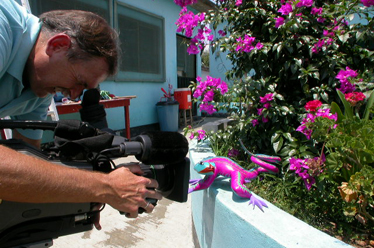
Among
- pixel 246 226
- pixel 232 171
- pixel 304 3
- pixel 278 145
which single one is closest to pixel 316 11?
pixel 304 3

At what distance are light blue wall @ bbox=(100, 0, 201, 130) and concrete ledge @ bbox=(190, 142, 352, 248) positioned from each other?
3.61 metres

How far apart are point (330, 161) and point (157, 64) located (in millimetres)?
5093

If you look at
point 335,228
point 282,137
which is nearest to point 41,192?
point 335,228

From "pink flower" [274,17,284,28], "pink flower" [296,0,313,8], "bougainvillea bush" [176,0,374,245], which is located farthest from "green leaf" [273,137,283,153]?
"pink flower" [296,0,313,8]

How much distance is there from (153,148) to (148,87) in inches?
193

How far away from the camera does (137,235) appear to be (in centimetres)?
216

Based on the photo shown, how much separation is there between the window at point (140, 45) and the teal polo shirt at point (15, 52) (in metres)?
3.58

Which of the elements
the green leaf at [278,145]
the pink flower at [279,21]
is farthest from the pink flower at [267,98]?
the pink flower at [279,21]

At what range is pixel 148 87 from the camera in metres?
5.72

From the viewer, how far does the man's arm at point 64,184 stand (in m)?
0.75

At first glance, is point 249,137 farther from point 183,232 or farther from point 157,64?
point 157,64

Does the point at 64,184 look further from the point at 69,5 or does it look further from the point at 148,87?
the point at 148,87

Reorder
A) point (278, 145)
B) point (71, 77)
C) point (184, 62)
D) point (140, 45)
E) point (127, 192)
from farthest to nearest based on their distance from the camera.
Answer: point (184, 62)
point (140, 45)
point (278, 145)
point (71, 77)
point (127, 192)

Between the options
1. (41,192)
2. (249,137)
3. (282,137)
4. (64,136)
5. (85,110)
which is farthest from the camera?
(249,137)
